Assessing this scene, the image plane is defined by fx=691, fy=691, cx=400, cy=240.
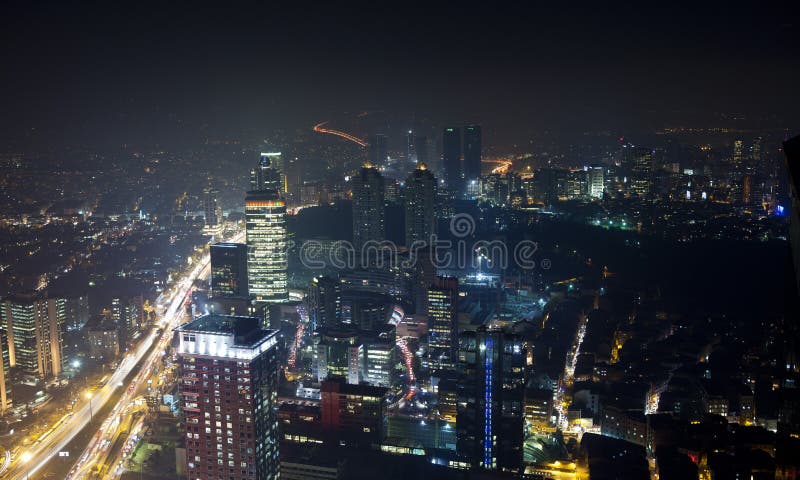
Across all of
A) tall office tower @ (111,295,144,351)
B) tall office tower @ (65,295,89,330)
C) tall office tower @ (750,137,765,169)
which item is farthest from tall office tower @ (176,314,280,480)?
tall office tower @ (750,137,765,169)

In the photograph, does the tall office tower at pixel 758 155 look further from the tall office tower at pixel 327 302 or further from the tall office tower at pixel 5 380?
the tall office tower at pixel 5 380

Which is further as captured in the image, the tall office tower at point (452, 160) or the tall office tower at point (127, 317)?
the tall office tower at point (452, 160)

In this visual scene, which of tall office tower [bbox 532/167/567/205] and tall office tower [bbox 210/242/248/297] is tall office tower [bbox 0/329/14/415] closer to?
tall office tower [bbox 210/242/248/297]

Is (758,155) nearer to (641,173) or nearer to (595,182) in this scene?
(641,173)

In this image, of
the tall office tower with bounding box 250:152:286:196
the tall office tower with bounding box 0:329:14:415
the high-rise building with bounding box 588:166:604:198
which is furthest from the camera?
the high-rise building with bounding box 588:166:604:198

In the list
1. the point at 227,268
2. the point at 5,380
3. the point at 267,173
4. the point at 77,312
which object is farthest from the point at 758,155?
the point at 5,380

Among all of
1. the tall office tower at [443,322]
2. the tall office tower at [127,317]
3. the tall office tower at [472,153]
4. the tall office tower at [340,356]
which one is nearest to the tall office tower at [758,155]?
the tall office tower at [443,322]
